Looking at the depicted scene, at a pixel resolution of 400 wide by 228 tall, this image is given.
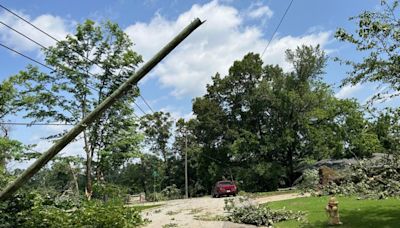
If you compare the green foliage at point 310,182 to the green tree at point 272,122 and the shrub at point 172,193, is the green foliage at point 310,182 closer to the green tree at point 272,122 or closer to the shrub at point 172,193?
the green tree at point 272,122

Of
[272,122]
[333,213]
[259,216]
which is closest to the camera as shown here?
[333,213]

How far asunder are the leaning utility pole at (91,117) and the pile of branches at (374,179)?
6.38 metres

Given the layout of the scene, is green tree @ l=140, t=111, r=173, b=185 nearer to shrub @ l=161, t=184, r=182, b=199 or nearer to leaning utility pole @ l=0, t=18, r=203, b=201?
shrub @ l=161, t=184, r=182, b=199

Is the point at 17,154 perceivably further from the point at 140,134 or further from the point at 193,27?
the point at 193,27

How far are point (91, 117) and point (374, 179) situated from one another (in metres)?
7.64

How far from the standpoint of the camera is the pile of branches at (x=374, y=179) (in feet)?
34.8

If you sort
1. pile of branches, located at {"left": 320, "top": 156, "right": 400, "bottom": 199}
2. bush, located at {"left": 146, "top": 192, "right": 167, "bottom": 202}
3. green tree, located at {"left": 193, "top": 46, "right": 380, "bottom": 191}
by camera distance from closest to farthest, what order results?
pile of branches, located at {"left": 320, "top": 156, "right": 400, "bottom": 199} → green tree, located at {"left": 193, "top": 46, "right": 380, "bottom": 191} → bush, located at {"left": 146, "top": 192, "right": 167, "bottom": 202}

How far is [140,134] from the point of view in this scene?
953 inches

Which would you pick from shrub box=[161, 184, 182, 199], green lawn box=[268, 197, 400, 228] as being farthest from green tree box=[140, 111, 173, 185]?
green lawn box=[268, 197, 400, 228]

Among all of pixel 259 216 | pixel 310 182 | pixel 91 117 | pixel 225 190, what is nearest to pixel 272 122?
pixel 225 190

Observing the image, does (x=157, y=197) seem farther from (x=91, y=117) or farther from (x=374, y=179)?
(x=91, y=117)

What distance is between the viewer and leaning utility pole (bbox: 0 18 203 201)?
8.05 meters

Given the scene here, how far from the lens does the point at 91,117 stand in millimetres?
8375

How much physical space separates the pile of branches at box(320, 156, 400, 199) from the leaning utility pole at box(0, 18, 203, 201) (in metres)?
6.38
